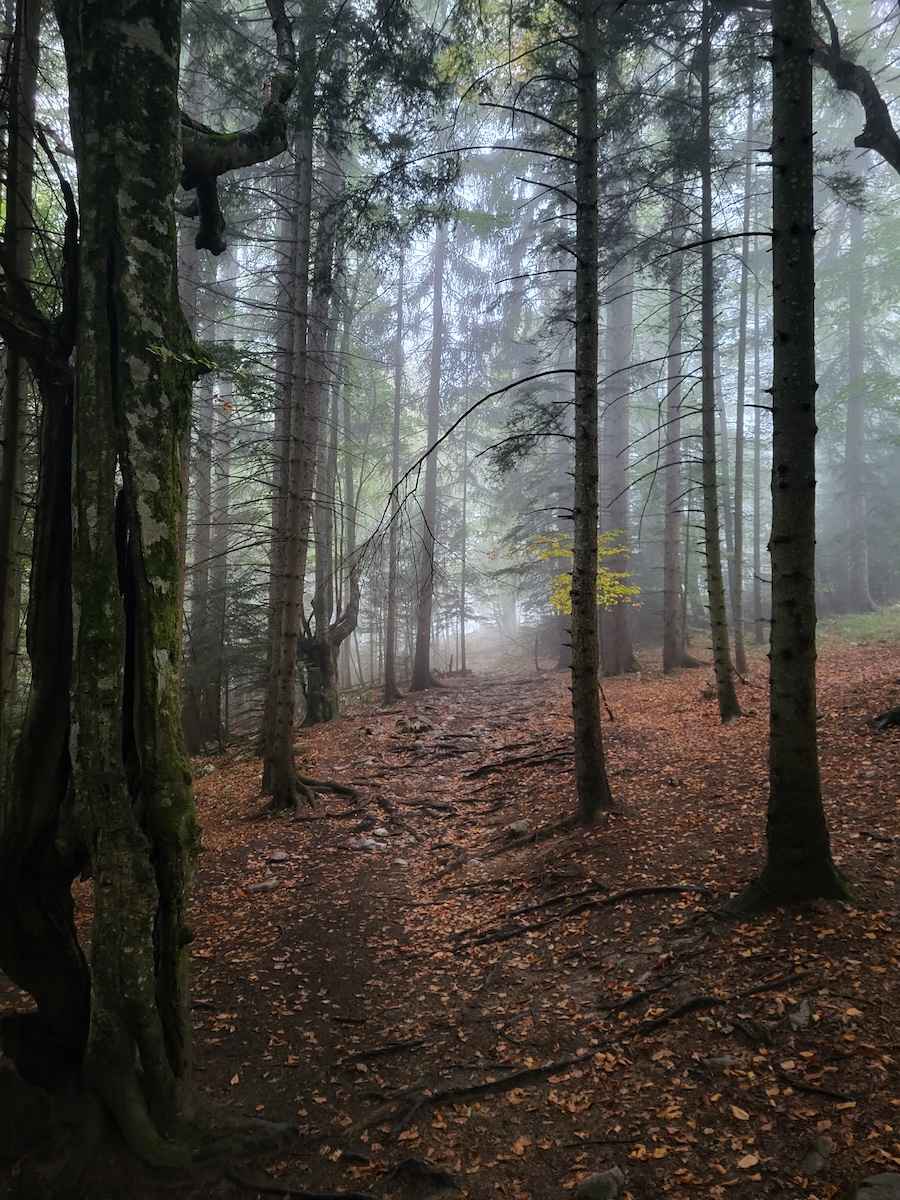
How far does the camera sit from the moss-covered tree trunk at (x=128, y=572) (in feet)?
9.92

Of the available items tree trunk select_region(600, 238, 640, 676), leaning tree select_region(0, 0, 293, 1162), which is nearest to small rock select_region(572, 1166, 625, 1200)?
leaning tree select_region(0, 0, 293, 1162)

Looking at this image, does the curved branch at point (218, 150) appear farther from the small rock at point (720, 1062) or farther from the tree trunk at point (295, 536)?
the small rock at point (720, 1062)

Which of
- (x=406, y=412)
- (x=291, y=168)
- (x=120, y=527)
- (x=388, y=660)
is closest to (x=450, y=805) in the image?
(x=120, y=527)

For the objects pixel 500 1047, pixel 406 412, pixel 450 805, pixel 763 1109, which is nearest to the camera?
pixel 763 1109

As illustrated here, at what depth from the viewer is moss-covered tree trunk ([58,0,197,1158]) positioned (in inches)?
119

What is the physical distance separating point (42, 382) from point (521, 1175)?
4604 mm

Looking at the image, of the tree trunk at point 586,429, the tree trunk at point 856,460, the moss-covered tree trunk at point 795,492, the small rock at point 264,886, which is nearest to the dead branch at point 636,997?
the moss-covered tree trunk at point 795,492

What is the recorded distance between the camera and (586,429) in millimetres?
6680

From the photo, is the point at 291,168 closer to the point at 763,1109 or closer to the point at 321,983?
the point at 321,983

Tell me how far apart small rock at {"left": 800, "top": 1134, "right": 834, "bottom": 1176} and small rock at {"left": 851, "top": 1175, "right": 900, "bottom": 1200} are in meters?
0.21

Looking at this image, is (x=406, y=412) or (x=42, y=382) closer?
(x=42, y=382)

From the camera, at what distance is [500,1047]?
3986 mm

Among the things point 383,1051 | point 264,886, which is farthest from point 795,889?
point 264,886

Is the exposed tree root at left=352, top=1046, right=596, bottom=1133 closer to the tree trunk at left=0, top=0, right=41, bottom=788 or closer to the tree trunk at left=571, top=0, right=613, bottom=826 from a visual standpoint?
the tree trunk at left=571, top=0, right=613, bottom=826
